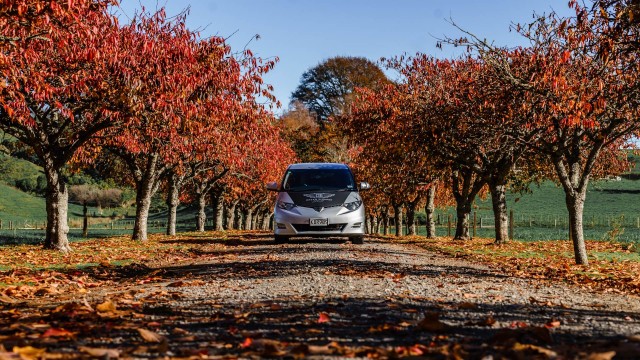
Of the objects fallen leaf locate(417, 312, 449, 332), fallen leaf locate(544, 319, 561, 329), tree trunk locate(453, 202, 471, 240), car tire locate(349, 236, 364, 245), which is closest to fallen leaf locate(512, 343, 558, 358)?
fallen leaf locate(417, 312, 449, 332)

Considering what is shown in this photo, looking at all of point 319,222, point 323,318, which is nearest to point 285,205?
point 319,222

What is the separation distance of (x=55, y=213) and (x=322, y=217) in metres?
7.28

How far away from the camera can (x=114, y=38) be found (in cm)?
1315

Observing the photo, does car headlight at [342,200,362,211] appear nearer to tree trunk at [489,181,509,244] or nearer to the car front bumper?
the car front bumper

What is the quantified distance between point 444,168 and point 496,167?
2664 mm

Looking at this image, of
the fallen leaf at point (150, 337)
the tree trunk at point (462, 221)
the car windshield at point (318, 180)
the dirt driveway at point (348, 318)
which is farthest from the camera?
the tree trunk at point (462, 221)

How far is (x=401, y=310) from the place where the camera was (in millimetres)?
5855

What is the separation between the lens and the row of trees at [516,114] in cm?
1123

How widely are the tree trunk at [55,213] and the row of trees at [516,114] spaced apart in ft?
37.2

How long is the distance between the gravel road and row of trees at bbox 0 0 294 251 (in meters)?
4.53

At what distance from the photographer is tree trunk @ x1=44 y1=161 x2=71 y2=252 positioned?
16.0 metres

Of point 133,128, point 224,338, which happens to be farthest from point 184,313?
point 133,128

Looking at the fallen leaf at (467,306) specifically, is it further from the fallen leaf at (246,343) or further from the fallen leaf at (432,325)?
the fallen leaf at (246,343)

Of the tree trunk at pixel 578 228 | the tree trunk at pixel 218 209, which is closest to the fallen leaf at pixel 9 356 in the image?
the tree trunk at pixel 578 228
